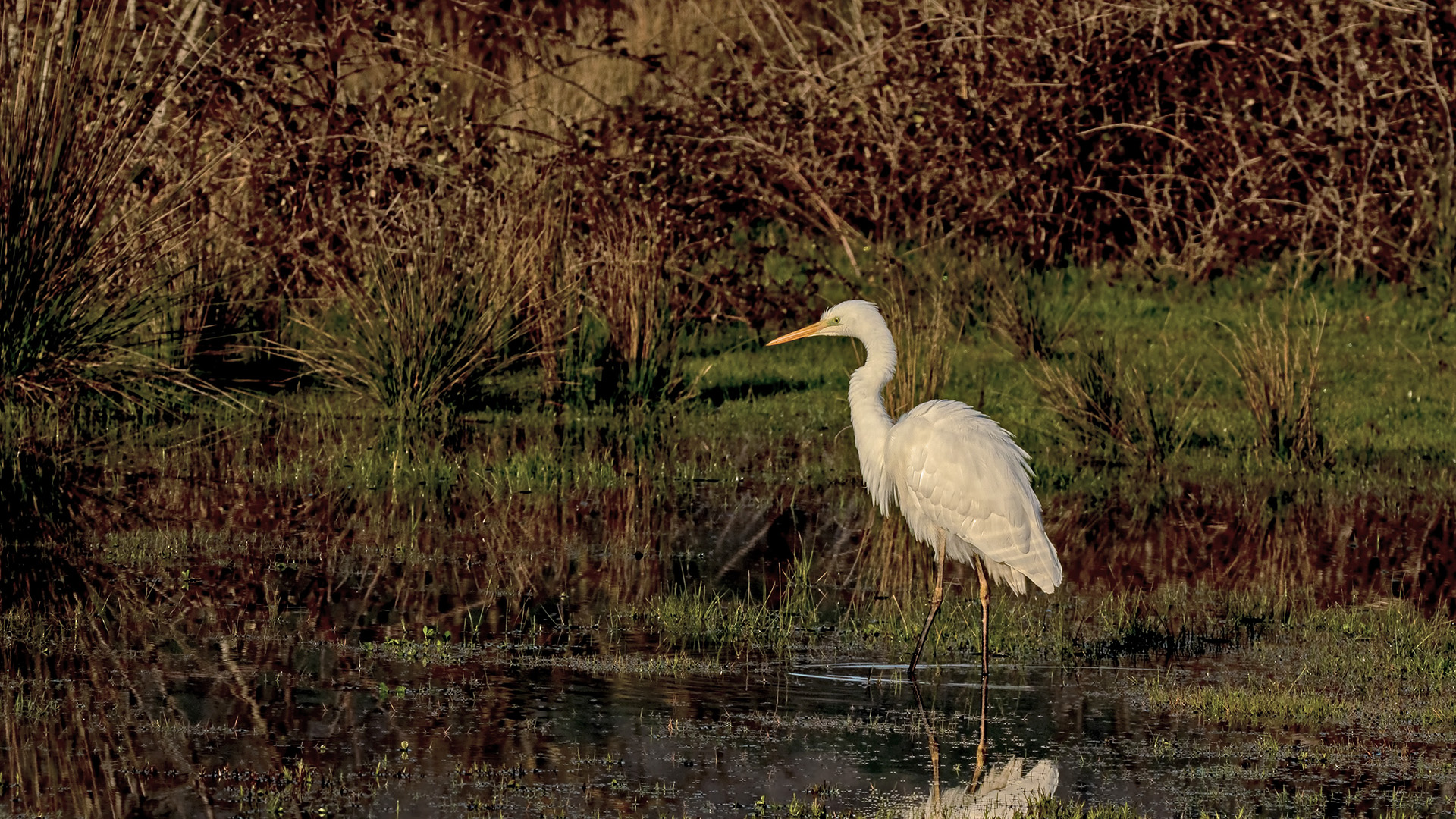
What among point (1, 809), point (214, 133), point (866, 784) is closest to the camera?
point (1, 809)

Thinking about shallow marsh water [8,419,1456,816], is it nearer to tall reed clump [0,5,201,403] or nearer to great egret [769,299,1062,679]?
great egret [769,299,1062,679]

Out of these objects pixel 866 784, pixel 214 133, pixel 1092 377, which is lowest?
pixel 866 784

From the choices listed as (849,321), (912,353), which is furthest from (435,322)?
(849,321)

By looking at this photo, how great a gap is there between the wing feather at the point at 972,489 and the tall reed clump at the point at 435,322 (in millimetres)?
4977

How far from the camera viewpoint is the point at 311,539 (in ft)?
29.2

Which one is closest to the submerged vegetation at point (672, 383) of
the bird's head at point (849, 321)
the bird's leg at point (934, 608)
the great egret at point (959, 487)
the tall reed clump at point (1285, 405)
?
the tall reed clump at point (1285, 405)

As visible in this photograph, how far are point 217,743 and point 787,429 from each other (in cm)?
687

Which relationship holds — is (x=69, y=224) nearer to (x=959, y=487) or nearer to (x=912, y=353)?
(x=912, y=353)

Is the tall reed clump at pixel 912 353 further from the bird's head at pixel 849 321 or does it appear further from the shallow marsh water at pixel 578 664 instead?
the bird's head at pixel 849 321

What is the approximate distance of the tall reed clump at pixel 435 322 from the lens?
40.1 ft

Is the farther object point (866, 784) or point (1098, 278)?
point (1098, 278)

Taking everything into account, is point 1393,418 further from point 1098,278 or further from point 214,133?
point 214,133

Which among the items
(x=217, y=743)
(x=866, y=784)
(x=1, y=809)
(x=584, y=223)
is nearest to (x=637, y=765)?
(x=866, y=784)

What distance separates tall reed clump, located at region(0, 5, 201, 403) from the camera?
1073 cm
